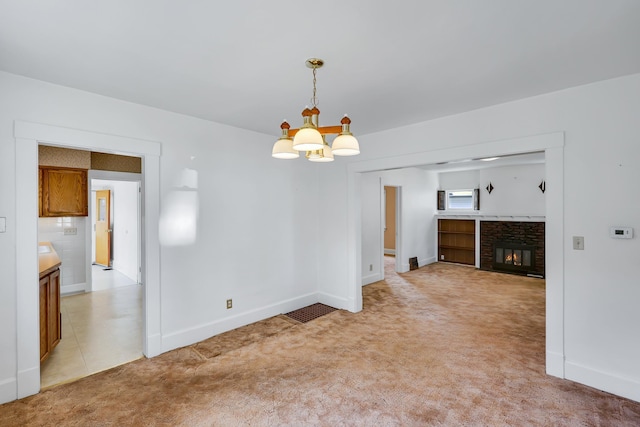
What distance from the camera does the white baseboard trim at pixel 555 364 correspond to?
2.74 metres

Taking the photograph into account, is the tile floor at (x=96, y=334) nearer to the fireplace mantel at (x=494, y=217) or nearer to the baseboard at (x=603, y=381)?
the baseboard at (x=603, y=381)

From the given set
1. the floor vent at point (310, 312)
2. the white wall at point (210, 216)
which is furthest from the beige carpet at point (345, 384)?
the white wall at point (210, 216)

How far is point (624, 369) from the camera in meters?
2.48

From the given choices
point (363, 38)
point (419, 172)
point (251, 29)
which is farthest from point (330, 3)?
point (419, 172)

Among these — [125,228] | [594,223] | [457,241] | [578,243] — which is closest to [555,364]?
[578,243]

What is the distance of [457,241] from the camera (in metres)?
8.16

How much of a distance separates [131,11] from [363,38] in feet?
4.21

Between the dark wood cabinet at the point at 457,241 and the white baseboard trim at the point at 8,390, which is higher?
the dark wood cabinet at the point at 457,241

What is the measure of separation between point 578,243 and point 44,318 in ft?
15.9

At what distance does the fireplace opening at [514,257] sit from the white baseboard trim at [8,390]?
8.03m

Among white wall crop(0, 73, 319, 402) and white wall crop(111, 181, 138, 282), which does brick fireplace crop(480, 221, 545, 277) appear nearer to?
white wall crop(0, 73, 319, 402)

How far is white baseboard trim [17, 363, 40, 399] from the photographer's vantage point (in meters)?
2.45

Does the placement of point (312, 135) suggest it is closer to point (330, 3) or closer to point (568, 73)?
point (330, 3)

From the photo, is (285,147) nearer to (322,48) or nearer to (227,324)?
(322,48)
